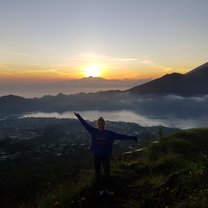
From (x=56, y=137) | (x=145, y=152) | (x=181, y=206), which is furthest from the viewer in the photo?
(x=56, y=137)

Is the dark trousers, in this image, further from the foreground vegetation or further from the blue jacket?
the foreground vegetation

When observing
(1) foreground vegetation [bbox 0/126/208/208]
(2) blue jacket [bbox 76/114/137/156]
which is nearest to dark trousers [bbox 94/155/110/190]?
(2) blue jacket [bbox 76/114/137/156]

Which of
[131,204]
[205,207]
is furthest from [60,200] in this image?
[205,207]

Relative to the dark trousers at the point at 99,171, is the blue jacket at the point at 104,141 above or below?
above

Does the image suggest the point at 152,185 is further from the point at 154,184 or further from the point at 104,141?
the point at 104,141

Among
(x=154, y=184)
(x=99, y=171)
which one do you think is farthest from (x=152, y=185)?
(x=99, y=171)

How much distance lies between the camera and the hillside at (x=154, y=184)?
7984mm

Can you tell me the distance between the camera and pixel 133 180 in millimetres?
10648

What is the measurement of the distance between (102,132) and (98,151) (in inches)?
19.8

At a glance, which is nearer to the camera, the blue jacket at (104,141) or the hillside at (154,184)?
the hillside at (154,184)

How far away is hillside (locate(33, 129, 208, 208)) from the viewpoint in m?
7.98

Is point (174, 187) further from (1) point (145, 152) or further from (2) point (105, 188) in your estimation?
(1) point (145, 152)

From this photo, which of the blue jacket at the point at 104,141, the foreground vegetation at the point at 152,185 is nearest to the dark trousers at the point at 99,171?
the blue jacket at the point at 104,141

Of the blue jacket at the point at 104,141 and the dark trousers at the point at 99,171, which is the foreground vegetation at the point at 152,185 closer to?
the dark trousers at the point at 99,171
